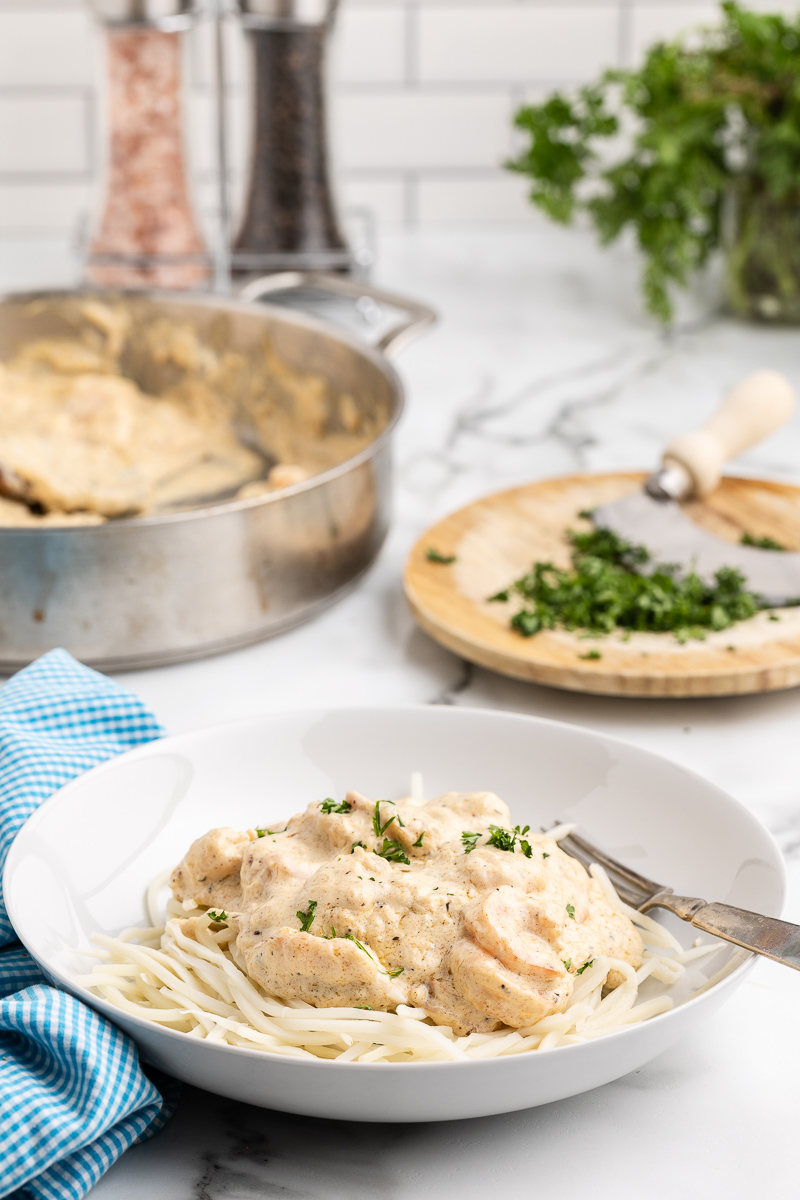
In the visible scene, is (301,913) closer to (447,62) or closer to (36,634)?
(36,634)

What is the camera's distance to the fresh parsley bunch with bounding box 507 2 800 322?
1.89 metres

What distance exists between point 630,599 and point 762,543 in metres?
0.23

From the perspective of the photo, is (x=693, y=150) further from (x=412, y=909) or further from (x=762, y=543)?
(x=412, y=909)

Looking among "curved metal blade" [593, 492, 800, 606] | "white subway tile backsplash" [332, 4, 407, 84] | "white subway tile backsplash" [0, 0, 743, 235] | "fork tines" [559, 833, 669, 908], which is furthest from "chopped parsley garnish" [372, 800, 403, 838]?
"white subway tile backsplash" [332, 4, 407, 84]

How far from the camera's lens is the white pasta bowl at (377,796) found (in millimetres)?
603

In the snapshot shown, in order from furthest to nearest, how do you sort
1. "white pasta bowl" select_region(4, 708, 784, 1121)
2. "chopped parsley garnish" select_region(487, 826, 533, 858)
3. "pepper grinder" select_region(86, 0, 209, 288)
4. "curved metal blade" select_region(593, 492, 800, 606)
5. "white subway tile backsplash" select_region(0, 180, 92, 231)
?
1. "white subway tile backsplash" select_region(0, 180, 92, 231)
2. "pepper grinder" select_region(86, 0, 209, 288)
3. "curved metal blade" select_region(593, 492, 800, 606)
4. "chopped parsley garnish" select_region(487, 826, 533, 858)
5. "white pasta bowl" select_region(4, 708, 784, 1121)

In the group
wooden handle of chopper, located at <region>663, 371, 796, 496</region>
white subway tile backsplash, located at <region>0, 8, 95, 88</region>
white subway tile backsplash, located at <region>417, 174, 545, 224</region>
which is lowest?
wooden handle of chopper, located at <region>663, 371, 796, 496</region>

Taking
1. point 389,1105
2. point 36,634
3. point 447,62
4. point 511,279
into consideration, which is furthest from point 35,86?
point 389,1105

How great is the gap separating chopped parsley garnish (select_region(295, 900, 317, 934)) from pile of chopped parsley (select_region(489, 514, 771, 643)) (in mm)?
512

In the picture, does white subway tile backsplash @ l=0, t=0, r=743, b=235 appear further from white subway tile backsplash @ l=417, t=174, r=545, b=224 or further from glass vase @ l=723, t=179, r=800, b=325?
glass vase @ l=723, t=179, r=800, b=325

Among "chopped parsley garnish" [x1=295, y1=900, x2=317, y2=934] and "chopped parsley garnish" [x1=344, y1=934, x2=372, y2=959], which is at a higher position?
"chopped parsley garnish" [x1=295, y1=900, x2=317, y2=934]

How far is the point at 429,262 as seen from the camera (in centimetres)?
246

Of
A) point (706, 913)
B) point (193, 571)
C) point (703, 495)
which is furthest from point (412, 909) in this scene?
point (703, 495)

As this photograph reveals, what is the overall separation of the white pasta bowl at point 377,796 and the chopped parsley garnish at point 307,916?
8cm
